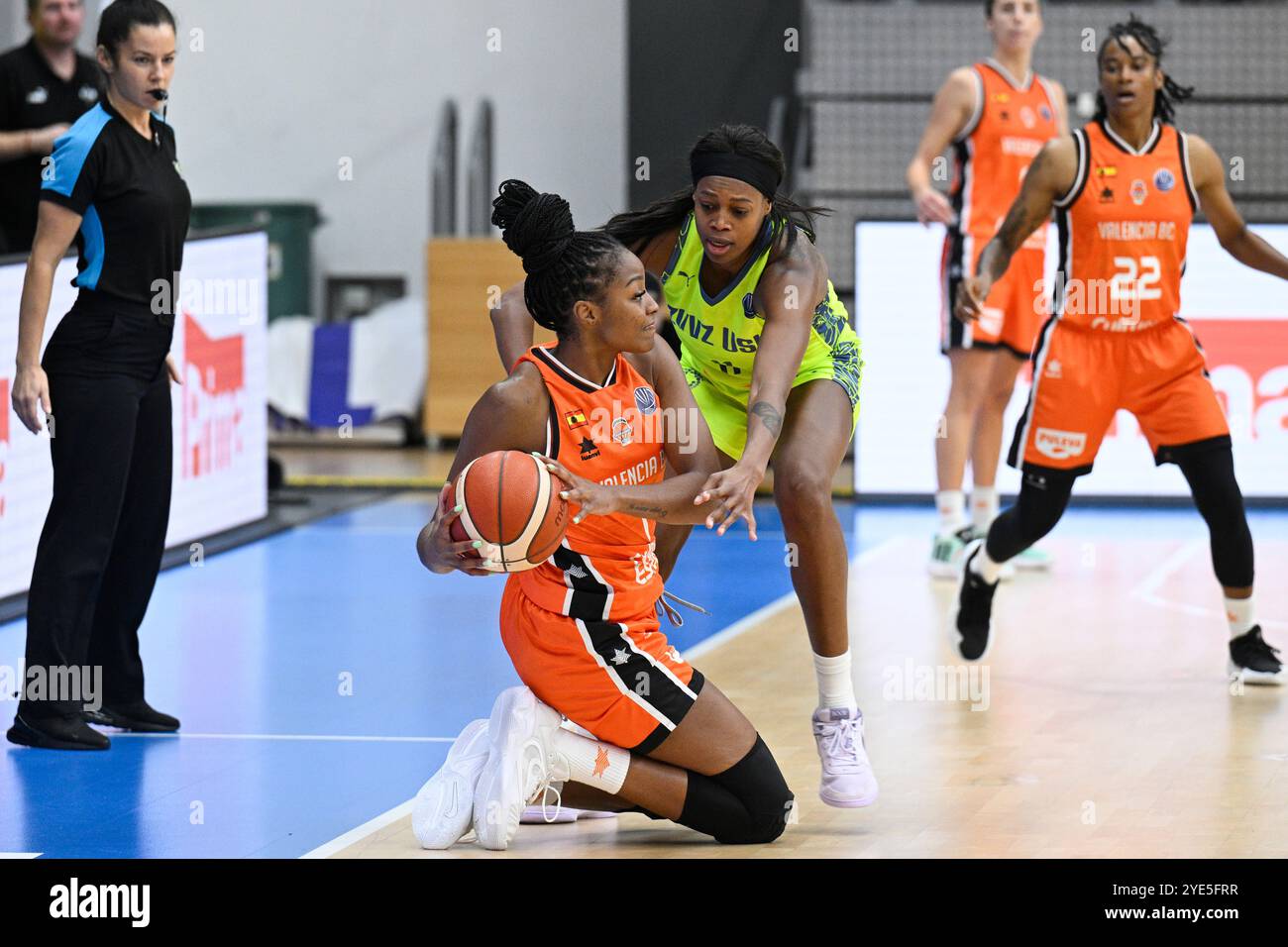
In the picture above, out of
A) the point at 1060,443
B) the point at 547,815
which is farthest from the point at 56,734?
the point at 1060,443

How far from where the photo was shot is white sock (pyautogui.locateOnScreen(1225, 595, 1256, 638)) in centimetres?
636

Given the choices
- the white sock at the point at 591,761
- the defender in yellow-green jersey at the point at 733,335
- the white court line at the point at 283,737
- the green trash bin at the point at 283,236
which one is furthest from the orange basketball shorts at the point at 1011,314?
the green trash bin at the point at 283,236

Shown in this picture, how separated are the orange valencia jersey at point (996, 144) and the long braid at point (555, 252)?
4667mm

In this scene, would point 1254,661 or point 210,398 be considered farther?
point 210,398

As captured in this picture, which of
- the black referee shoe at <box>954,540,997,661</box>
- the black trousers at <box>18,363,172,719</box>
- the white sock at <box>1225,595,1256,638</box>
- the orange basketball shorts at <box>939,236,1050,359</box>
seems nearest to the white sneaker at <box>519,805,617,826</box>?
the black trousers at <box>18,363,172,719</box>

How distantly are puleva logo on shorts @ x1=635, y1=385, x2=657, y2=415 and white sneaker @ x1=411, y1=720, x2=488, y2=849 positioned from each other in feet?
2.65

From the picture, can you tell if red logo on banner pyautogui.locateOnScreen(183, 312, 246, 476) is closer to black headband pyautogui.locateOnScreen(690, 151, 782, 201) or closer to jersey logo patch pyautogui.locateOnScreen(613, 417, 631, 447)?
black headband pyautogui.locateOnScreen(690, 151, 782, 201)

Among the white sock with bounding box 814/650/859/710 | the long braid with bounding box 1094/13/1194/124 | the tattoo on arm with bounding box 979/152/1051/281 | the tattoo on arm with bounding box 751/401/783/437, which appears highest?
the long braid with bounding box 1094/13/1194/124

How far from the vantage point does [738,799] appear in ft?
14.7

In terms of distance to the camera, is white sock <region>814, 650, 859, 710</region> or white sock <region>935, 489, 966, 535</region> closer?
white sock <region>814, 650, 859, 710</region>

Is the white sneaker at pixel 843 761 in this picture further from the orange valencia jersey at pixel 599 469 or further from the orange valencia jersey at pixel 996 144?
the orange valencia jersey at pixel 996 144

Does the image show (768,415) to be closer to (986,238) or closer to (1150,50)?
(1150,50)

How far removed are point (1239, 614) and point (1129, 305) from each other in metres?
1.04

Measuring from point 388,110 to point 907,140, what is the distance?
4.17 metres
